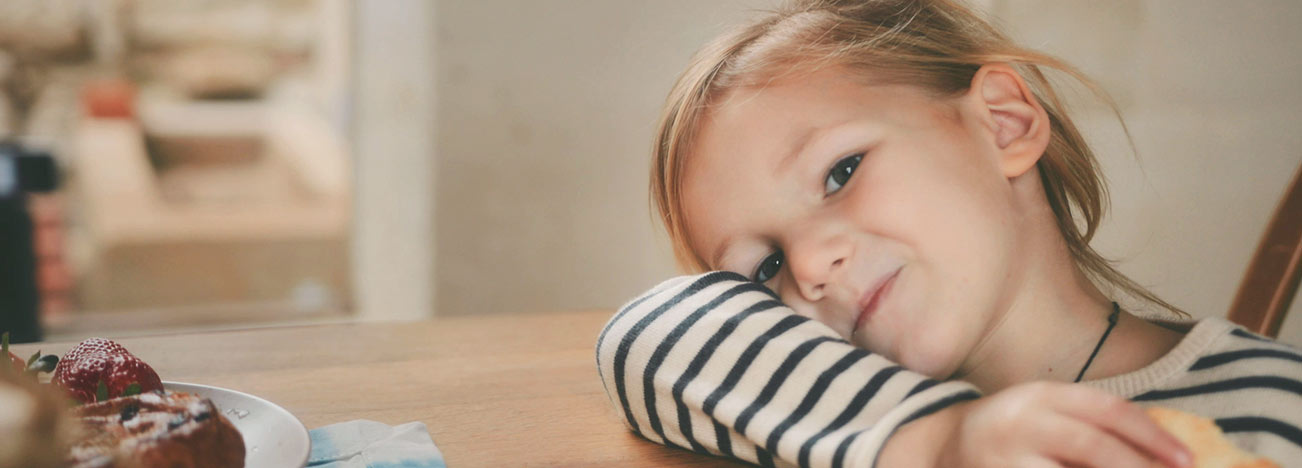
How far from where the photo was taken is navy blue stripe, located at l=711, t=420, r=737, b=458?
1.83ft

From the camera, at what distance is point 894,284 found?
65cm

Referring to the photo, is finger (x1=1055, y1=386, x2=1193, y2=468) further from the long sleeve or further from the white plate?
the white plate

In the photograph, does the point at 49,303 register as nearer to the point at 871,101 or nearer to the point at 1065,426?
the point at 871,101

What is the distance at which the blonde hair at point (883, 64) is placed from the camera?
0.75 metres

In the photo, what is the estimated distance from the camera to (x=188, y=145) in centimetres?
450

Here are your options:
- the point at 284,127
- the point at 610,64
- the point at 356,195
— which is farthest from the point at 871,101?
the point at 284,127

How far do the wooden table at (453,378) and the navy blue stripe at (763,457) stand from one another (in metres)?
0.02

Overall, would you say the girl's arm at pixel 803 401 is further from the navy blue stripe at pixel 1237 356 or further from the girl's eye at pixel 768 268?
the navy blue stripe at pixel 1237 356

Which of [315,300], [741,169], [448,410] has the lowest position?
[315,300]

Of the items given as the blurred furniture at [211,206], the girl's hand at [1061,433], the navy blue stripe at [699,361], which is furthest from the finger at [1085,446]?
the blurred furniture at [211,206]

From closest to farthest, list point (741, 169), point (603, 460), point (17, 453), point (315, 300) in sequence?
point (17, 453), point (603, 460), point (741, 169), point (315, 300)

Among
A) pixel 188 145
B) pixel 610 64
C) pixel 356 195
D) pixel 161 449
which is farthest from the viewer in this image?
pixel 188 145

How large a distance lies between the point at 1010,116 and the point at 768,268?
22cm

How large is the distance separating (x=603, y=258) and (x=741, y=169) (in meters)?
1.66
